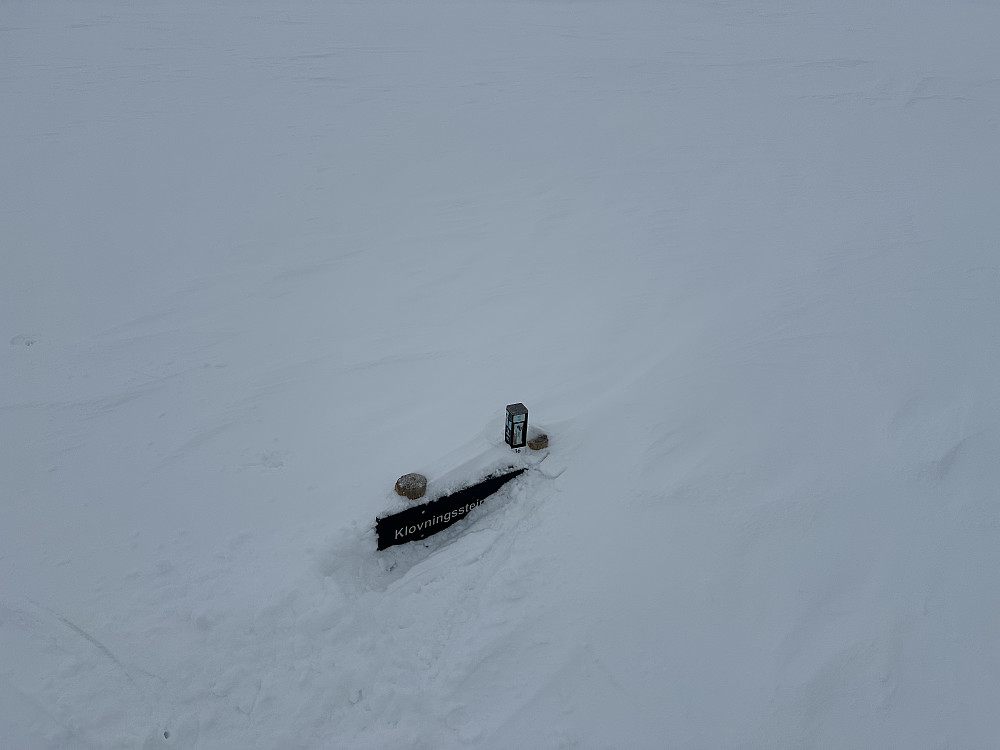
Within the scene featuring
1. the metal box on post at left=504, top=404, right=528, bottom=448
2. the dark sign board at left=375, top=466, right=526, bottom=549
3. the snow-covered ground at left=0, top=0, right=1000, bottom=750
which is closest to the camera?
the snow-covered ground at left=0, top=0, right=1000, bottom=750

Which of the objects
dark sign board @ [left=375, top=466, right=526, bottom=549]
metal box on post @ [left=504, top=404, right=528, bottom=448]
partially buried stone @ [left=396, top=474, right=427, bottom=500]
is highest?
metal box on post @ [left=504, top=404, right=528, bottom=448]

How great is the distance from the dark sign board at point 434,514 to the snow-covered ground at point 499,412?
74mm

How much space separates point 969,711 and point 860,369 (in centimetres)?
243

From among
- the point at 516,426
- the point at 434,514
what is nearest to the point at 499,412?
the point at 516,426

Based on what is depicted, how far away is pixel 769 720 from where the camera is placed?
3.05 metres

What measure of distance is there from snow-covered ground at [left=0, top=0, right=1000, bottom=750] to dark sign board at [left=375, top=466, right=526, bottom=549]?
7 cm

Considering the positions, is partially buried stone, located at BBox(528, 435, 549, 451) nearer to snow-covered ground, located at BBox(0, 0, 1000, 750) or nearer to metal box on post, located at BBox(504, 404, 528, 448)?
metal box on post, located at BBox(504, 404, 528, 448)

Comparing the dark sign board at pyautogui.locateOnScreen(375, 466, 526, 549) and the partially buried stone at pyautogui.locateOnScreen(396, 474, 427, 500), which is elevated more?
the partially buried stone at pyautogui.locateOnScreen(396, 474, 427, 500)

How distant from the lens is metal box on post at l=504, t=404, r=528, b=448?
4277 millimetres

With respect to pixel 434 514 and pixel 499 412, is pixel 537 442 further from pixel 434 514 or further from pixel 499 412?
pixel 434 514

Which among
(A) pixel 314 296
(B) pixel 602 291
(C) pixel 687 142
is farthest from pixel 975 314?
(A) pixel 314 296

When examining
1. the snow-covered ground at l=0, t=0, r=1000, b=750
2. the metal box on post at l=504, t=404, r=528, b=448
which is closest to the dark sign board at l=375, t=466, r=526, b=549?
the snow-covered ground at l=0, t=0, r=1000, b=750

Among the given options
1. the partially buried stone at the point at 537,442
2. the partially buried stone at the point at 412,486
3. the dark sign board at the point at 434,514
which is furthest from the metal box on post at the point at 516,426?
the partially buried stone at the point at 412,486

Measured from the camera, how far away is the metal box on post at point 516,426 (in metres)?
4.28
